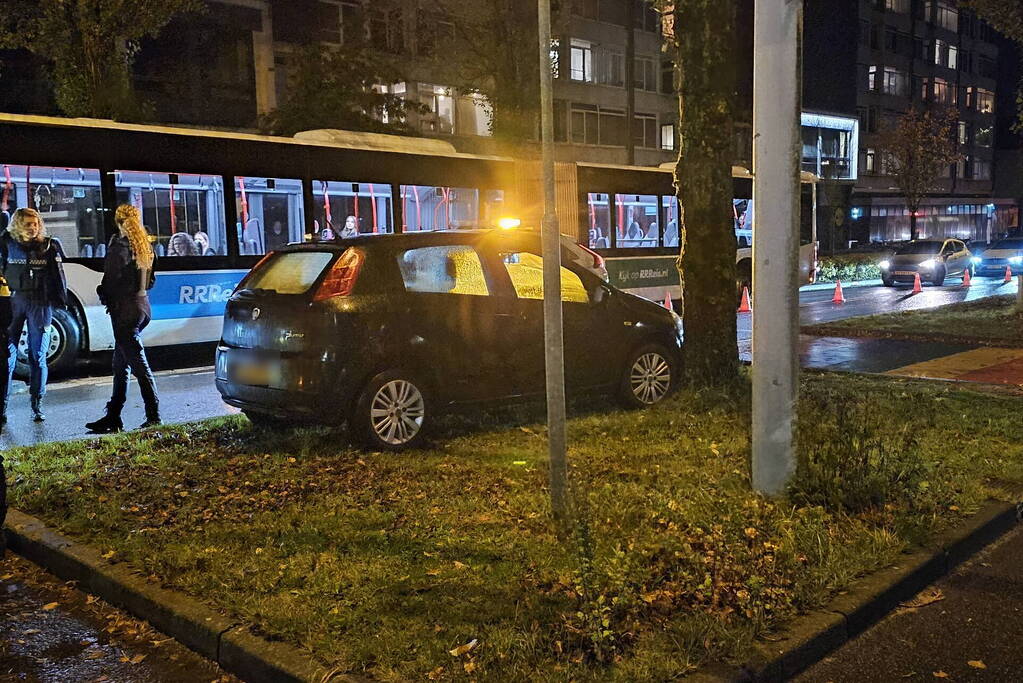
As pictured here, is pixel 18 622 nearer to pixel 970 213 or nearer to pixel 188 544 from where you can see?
pixel 188 544

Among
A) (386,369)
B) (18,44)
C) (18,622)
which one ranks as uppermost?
(18,44)

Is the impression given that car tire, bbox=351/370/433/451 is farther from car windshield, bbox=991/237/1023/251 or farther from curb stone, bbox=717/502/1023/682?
car windshield, bbox=991/237/1023/251

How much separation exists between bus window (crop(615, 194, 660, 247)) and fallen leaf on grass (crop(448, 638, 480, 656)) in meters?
15.8

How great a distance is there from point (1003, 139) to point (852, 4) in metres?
26.0

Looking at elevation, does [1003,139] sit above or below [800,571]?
above


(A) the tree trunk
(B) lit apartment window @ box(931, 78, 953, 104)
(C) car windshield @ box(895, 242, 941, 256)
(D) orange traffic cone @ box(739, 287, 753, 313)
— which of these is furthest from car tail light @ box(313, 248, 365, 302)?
(B) lit apartment window @ box(931, 78, 953, 104)

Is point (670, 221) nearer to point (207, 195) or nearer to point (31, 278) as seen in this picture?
point (207, 195)

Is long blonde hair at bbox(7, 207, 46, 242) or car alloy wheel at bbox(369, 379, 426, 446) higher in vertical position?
long blonde hair at bbox(7, 207, 46, 242)

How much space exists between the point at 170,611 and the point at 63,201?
30.1 ft

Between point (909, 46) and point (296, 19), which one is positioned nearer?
point (296, 19)

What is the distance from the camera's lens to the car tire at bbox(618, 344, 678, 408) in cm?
867

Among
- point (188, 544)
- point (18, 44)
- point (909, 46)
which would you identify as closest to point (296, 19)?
point (18, 44)

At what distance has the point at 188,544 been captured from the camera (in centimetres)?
507

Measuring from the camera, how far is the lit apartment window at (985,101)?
78875 mm
